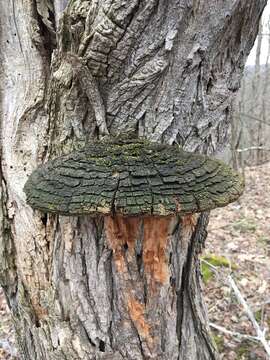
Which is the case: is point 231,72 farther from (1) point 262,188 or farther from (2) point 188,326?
(1) point 262,188

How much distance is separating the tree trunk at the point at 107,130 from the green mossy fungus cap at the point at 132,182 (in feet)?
0.94

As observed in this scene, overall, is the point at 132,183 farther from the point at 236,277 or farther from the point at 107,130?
the point at 236,277

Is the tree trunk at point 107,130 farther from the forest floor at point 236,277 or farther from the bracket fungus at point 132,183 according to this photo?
the forest floor at point 236,277

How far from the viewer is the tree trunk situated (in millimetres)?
1531

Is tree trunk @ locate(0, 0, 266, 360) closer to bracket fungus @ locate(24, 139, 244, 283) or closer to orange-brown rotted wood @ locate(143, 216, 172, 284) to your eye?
orange-brown rotted wood @ locate(143, 216, 172, 284)

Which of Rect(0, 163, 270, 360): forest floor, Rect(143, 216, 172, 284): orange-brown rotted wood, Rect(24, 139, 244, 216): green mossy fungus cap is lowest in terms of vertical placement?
Rect(0, 163, 270, 360): forest floor

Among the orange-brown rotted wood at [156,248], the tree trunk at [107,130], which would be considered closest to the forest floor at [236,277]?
the tree trunk at [107,130]

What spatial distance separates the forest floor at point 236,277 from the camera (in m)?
3.71

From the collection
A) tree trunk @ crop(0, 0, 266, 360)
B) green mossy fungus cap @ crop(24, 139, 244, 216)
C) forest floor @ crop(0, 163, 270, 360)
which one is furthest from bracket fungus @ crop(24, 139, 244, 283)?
forest floor @ crop(0, 163, 270, 360)

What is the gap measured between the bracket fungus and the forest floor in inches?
102

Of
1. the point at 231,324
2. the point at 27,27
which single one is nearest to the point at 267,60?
the point at 231,324

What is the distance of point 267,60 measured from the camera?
1372 cm

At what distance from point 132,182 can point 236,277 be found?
14.1 ft

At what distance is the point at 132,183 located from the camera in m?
1.22
